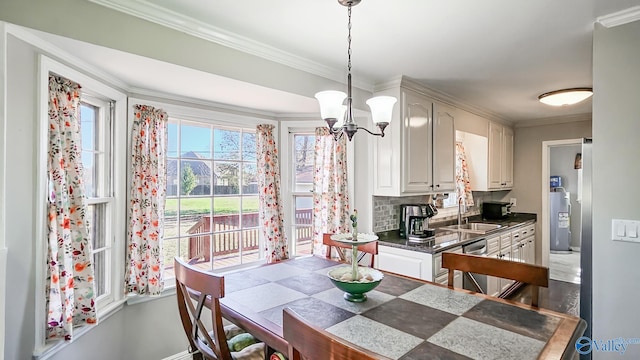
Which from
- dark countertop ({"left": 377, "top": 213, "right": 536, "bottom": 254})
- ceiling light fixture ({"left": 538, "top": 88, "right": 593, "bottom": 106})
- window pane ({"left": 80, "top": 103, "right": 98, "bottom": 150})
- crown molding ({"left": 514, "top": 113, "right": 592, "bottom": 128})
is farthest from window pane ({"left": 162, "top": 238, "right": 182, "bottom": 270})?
crown molding ({"left": 514, "top": 113, "right": 592, "bottom": 128})

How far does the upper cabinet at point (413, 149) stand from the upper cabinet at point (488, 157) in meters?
1.18

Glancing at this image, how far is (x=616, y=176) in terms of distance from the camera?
72.5 inches

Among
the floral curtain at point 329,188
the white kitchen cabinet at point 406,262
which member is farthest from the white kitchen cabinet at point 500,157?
the floral curtain at point 329,188

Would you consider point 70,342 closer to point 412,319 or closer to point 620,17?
point 412,319

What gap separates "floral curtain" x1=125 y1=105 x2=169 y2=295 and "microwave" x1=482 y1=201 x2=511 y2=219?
4343mm

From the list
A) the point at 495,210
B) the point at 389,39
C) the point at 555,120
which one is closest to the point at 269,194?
the point at 389,39

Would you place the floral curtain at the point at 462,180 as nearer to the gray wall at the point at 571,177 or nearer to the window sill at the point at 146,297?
the gray wall at the point at 571,177

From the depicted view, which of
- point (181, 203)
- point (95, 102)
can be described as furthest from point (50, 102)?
point (181, 203)

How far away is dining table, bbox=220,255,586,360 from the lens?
3.69 feet

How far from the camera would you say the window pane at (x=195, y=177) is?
276cm

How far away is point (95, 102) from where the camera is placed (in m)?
2.18

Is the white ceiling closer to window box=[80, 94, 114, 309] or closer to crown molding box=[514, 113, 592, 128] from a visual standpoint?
window box=[80, 94, 114, 309]

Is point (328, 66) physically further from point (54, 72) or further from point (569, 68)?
point (569, 68)

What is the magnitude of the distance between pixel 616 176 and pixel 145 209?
9.86ft
